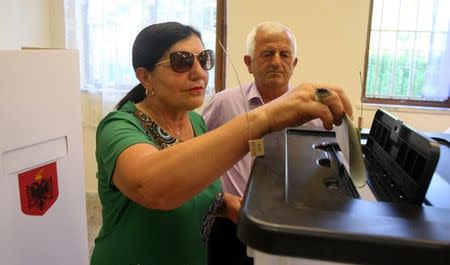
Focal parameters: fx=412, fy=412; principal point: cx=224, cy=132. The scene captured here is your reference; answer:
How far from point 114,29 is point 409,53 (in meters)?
1.96

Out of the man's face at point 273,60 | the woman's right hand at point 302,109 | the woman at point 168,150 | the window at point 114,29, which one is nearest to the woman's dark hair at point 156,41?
the woman at point 168,150

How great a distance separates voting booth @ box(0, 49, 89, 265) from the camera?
1255mm

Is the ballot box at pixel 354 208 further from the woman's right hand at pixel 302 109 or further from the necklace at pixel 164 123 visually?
the necklace at pixel 164 123

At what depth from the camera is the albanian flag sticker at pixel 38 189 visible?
133 centimetres

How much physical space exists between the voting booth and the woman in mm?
418

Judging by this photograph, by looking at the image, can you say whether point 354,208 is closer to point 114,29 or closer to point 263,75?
point 263,75

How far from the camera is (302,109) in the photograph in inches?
24.7

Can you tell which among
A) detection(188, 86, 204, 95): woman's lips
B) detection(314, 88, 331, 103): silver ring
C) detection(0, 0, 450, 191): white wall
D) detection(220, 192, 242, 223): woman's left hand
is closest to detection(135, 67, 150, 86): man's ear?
detection(188, 86, 204, 95): woman's lips

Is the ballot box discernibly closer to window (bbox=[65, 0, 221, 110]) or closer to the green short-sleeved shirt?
the green short-sleeved shirt

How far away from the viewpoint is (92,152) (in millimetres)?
3139

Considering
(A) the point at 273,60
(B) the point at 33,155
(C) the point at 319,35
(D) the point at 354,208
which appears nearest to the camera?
(D) the point at 354,208

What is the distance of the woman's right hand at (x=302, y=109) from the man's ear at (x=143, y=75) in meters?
0.43

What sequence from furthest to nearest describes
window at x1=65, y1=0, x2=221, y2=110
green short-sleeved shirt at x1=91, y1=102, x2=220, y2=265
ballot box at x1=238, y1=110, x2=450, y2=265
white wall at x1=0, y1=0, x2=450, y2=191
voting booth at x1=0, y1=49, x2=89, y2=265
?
window at x1=65, y1=0, x2=221, y2=110 → white wall at x1=0, y1=0, x2=450, y2=191 → voting booth at x1=0, y1=49, x2=89, y2=265 → green short-sleeved shirt at x1=91, y1=102, x2=220, y2=265 → ballot box at x1=238, y1=110, x2=450, y2=265

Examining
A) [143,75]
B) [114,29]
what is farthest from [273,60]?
[114,29]
